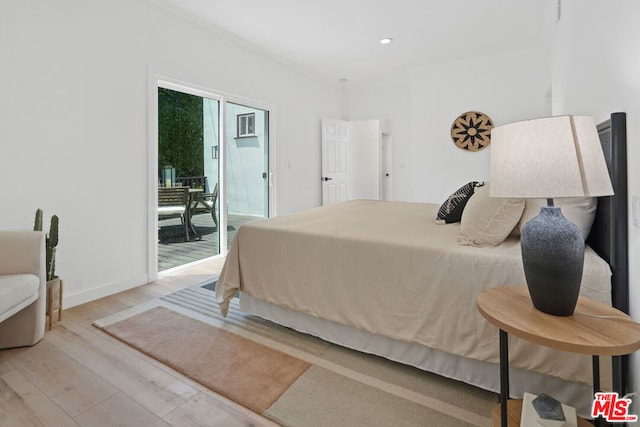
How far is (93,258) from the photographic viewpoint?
2771 mm

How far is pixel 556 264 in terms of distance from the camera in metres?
1.03

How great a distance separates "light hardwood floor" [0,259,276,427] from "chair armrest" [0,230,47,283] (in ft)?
1.47

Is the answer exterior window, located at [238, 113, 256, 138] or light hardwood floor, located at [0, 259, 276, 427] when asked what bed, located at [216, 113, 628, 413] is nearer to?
light hardwood floor, located at [0, 259, 276, 427]

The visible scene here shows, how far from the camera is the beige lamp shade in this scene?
978 mm

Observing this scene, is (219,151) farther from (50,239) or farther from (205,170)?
(50,239)

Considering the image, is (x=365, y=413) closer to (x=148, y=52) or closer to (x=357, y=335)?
(x=357, y=335)

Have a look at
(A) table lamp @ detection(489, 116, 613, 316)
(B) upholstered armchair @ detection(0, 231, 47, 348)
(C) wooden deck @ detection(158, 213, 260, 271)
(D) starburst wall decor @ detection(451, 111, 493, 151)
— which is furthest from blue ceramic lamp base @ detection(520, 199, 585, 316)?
(D) starburst wall decor @ detection(451, 111, 493, 151)

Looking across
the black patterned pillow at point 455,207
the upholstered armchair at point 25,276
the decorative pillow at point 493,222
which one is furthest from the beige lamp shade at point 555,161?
the upholstered armchair at point 25,276

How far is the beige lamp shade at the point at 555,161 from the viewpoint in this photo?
98cm

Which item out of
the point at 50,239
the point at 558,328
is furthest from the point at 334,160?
the point at 558,328

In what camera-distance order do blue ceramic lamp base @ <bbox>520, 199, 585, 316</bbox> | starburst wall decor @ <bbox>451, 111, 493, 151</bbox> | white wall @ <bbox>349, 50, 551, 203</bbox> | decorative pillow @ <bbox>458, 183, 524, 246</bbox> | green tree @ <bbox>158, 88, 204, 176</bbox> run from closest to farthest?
blue ceramic lamp base @ <bbox>520, 199, 585, 316</bbox>, decorative pillow @ <bbox>458, 183, 524, 246</bbox>, green tree @ <bbox>158, 88, 204, 176</bbox>, white wall @ <bbox>349, 50, 551, 203</bbox>, starburst wall decor @ <bbox>451, 111, 493, 151</bbox>

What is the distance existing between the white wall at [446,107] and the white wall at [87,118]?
10.6ft

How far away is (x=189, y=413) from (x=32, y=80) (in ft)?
8.13

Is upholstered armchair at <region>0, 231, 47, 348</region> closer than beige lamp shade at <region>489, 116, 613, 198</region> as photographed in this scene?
No
